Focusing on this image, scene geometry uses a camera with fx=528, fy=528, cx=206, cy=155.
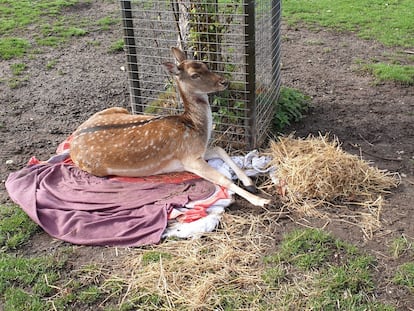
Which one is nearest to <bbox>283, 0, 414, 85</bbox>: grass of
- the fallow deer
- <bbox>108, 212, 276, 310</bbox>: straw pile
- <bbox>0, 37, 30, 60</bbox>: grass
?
the fallow deer

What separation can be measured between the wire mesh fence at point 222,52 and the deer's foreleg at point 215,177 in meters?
0.66

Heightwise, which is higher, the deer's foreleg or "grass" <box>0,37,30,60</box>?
"grass" <box>0,37,30,60</box>

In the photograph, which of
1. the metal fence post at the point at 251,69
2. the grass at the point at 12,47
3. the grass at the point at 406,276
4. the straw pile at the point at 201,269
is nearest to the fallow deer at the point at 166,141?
the metal fence post at the point at 251,69

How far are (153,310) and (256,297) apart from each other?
0.66 m

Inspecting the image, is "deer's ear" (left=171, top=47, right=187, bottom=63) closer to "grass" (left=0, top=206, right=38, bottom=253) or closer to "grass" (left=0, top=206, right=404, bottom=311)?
"grass" (left=0, top=206, right=404, bottom=311)

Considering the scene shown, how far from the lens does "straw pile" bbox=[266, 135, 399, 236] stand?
4.30 metres

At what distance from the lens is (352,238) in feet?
13.0

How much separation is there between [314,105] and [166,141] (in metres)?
2.29

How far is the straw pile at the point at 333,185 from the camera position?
4297 mm

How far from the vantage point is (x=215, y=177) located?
464 cm

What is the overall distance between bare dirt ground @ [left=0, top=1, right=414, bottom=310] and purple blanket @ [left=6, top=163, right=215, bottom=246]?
0.18 metres

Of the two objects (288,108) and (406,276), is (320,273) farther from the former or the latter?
(288,108)

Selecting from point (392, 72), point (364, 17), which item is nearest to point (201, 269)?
point (392, 72)

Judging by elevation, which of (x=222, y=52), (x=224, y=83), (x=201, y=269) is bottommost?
(x=201, y=269)
